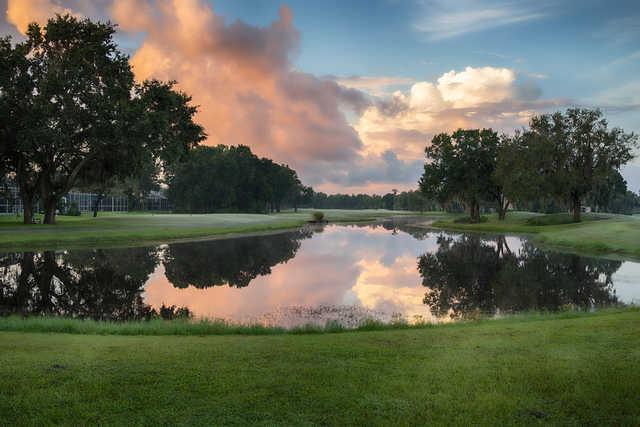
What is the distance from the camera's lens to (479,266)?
31297 mm

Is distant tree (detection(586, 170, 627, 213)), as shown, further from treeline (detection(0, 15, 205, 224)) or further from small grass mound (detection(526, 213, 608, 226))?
treeline (detection(0, 15, 205, 224))

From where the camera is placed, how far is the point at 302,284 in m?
24.6

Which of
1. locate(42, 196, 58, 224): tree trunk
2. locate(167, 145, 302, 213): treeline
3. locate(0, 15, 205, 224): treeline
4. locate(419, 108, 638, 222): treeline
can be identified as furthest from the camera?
locate(167, 145, 302, 213): treeline

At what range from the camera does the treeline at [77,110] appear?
5038 cm

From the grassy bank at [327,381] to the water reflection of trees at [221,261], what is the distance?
14552 mm

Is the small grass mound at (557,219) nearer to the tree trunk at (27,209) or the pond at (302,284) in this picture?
the pond at (302,284)

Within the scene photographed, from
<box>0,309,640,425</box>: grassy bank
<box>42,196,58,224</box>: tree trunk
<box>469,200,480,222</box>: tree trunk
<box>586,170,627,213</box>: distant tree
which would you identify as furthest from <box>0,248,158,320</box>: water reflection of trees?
<box>469,200,480,222</box>: tree trunk

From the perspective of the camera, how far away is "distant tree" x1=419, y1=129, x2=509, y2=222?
8606 centimetres

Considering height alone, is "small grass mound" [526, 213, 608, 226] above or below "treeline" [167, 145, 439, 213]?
below

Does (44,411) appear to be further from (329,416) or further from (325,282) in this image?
(325,282)

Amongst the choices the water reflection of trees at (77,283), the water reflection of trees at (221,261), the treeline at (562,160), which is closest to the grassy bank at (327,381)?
the water reflection of trees at (77,283)

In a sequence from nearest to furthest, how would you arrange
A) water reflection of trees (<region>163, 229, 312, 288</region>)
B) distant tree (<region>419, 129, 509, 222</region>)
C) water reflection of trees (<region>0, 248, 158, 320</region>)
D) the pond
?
water reflection of trees (<region>0, 248, 158, 320</region>), the pond, water reflection of trees (<region>163, 229, 312, 288</region>), distant tree (<region>419, 129, 509, 222</region>)

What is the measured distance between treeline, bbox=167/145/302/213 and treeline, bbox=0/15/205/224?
77.9m

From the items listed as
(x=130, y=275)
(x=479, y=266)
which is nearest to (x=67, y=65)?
(x=130, y=275)
